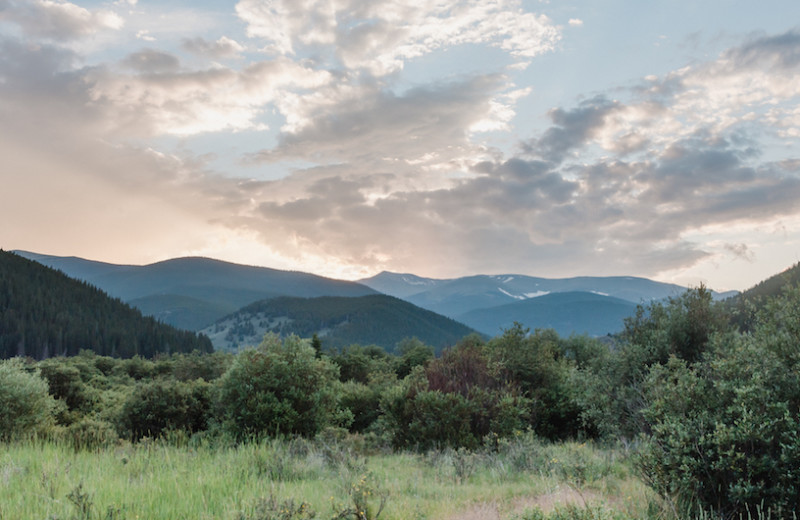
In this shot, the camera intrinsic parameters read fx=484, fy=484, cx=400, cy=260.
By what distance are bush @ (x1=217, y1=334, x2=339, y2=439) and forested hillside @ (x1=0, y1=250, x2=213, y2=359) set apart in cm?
13143

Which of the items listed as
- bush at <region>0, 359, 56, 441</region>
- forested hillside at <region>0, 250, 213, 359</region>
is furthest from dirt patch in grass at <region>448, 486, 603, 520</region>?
forested hillside at <region>0, 250, 213, 359</region>

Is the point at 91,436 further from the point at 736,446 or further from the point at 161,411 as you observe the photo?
the point at 736,446

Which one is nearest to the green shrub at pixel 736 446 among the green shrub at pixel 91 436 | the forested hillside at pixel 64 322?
the green shrub at pixel 91 436

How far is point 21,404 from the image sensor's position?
14.8 meters

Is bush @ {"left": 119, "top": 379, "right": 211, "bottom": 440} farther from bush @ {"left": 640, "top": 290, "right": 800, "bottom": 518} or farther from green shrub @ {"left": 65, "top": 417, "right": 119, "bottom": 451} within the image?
bush @ {"left": 640, "top": 290, "right": 800, "bottom": 518}

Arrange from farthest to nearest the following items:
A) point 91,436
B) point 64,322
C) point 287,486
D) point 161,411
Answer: point 64,322, point 161,411, point 91,436, point 287,486

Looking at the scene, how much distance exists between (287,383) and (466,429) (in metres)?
6.38

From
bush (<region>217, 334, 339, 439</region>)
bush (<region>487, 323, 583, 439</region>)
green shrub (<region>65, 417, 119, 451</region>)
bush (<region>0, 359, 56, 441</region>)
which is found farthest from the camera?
bush (<region>487, 323, 583, 439</region>)

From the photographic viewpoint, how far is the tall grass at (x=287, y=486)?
6.57 metres

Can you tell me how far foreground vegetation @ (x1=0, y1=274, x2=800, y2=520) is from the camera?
22.1 feet

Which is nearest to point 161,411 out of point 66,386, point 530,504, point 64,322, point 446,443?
point 446,443

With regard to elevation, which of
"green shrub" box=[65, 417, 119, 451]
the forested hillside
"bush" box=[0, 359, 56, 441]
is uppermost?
the forested hillside

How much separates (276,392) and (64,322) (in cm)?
16114

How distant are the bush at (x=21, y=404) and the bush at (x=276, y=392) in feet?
17.6
